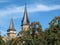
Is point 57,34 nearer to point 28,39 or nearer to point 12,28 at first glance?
point 28,39

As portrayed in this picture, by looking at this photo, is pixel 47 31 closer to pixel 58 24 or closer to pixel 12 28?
pixel 58 24

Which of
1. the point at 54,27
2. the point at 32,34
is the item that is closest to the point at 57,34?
the point at 54,27

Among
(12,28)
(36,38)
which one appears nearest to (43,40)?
(36,38)

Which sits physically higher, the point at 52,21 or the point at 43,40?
the point at 52,21

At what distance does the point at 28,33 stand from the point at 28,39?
473 millimetres

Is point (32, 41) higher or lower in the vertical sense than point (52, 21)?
lower

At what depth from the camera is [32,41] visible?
17.2 metres

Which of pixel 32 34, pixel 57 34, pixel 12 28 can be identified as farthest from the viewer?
pixel 12 28

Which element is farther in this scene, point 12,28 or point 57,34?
point 12,28

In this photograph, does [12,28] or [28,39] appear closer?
[28,39]

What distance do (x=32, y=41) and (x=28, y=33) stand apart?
60 cm

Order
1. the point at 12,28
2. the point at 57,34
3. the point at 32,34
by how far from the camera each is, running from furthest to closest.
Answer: the point at 12,28 → the point at 32,34 → the point at 57,34

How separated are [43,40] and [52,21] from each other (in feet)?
4.00

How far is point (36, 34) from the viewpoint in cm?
1738
